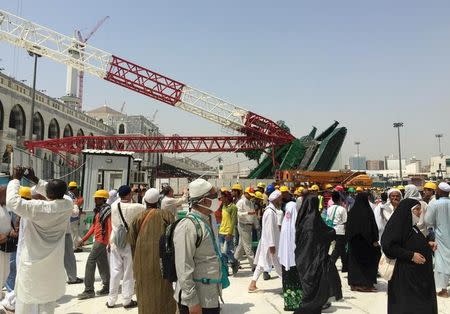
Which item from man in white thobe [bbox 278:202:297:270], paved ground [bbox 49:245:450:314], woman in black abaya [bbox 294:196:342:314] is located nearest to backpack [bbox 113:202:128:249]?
paved ground [bbox 49:245:450:314]

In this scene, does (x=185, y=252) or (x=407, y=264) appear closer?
(x=185, y=252)

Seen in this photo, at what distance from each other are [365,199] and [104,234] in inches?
158

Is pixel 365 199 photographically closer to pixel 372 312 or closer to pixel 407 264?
pixel 372 312

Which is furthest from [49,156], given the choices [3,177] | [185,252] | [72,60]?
[185,252]

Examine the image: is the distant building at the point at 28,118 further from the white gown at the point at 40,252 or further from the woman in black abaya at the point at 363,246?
the white gown at the point at 40,252

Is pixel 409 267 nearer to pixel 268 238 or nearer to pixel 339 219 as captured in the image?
pixel 268 238

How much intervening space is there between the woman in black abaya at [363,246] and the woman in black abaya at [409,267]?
2.60 meters

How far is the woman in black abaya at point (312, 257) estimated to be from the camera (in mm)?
4465

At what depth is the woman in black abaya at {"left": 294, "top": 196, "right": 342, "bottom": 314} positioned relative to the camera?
14.6ft

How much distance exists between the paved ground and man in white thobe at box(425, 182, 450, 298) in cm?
36

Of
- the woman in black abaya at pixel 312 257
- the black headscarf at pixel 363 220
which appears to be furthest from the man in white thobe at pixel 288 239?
the black headscarf at pixel 363 220

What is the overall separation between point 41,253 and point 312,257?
290cm

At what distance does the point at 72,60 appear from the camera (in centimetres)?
3031

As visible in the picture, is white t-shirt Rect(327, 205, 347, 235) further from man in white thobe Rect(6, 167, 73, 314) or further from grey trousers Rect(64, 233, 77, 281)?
man in white thobe Rect(6, 167, 73, 314)
